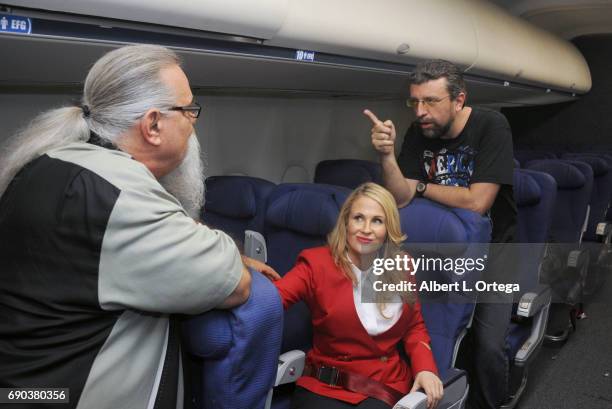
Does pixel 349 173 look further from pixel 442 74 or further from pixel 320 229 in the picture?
pixel 320 229

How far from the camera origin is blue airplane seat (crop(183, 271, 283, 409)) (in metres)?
1.22

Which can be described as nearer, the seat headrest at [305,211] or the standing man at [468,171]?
the seat headrest at [305,211]

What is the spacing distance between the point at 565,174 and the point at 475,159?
1680mm

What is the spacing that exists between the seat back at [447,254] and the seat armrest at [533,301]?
651 millimetres

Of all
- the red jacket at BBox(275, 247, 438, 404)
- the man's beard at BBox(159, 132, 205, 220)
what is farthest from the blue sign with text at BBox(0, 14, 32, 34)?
the red jacket at BBox(275, 247, 438, 404)

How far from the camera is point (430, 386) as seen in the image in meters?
1.87

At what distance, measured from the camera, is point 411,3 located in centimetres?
304

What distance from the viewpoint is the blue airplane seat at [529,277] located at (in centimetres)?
270

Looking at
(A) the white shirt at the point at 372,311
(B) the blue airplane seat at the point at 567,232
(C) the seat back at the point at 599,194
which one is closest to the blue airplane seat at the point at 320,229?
(A) the white shirt at the point at 372,311

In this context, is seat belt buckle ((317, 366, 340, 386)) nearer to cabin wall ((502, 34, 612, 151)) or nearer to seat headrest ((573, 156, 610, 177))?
seat headrest ((573, 156, 610, 177))

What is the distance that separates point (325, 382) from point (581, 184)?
8.89 feet

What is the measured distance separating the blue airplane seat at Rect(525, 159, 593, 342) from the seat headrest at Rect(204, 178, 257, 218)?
6.68ft

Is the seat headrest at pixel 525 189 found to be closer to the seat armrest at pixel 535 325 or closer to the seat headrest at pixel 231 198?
the seat armrest at pixel 535 325

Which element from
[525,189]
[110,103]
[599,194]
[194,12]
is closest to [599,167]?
[599,194]
